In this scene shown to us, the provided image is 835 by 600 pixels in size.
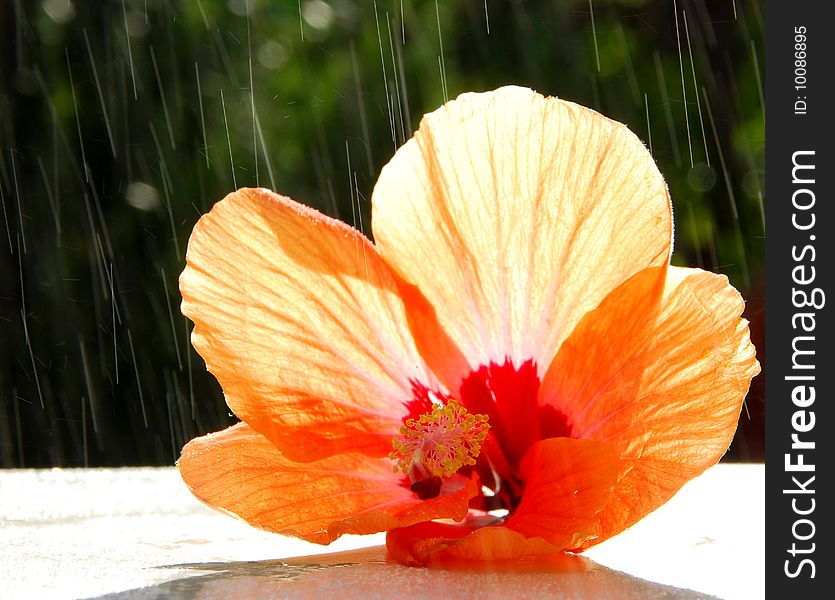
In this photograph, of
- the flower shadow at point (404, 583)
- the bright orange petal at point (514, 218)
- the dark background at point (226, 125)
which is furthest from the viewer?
the dark background at point (226, 125)

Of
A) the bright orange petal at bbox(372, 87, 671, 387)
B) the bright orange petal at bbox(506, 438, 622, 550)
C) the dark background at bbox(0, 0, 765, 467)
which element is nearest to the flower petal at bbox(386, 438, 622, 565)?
the bright orange petal at bbox(506, 438, 622, 550)

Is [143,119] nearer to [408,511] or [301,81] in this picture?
[301,81]

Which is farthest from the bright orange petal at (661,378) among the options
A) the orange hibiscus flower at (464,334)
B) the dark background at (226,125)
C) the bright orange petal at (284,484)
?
the dark background at (226,125)

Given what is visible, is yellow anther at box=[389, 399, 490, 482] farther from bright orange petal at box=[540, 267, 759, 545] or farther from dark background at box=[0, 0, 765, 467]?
dark background at box=[0, 0, 765, 467]

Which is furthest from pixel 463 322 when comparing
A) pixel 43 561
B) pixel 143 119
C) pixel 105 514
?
pixel 143 119

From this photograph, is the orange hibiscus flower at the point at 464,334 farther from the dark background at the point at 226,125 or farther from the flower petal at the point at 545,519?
the dark background at the point at 226,125

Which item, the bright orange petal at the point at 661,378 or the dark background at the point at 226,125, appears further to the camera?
the dark background at the point at 226,125

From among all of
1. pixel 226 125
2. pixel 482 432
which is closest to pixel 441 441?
pixel 482 432
